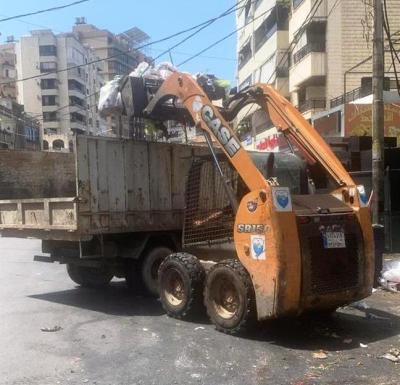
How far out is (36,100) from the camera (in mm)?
115625

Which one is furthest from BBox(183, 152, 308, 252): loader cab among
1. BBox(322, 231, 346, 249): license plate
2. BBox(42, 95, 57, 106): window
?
BBox(42, 95, 57, 106): window

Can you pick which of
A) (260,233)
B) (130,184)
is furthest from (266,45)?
(260,233)

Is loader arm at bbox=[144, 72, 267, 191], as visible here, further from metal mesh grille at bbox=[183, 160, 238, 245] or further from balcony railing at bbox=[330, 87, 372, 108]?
balcony railing at bbox=[330, 87, 372, 108]

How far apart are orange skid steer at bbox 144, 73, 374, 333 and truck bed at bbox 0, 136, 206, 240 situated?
3.44 feet

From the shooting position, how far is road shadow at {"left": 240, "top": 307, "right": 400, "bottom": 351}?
6691 millimetres

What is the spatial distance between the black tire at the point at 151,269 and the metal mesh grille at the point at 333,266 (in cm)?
357

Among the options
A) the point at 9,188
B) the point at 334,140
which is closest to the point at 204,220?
the point at 334,140

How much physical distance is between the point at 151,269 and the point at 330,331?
3.41 meters

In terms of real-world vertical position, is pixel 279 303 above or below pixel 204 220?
below

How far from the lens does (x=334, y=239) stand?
22.3 ft

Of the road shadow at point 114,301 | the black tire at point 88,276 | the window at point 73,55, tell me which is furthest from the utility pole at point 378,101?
the window at point 73,55

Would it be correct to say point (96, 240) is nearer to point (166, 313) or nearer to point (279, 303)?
point (166, 313)

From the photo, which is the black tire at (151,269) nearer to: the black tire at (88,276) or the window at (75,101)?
the black tire at (88,276)

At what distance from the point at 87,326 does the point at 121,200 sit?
7.25ft
